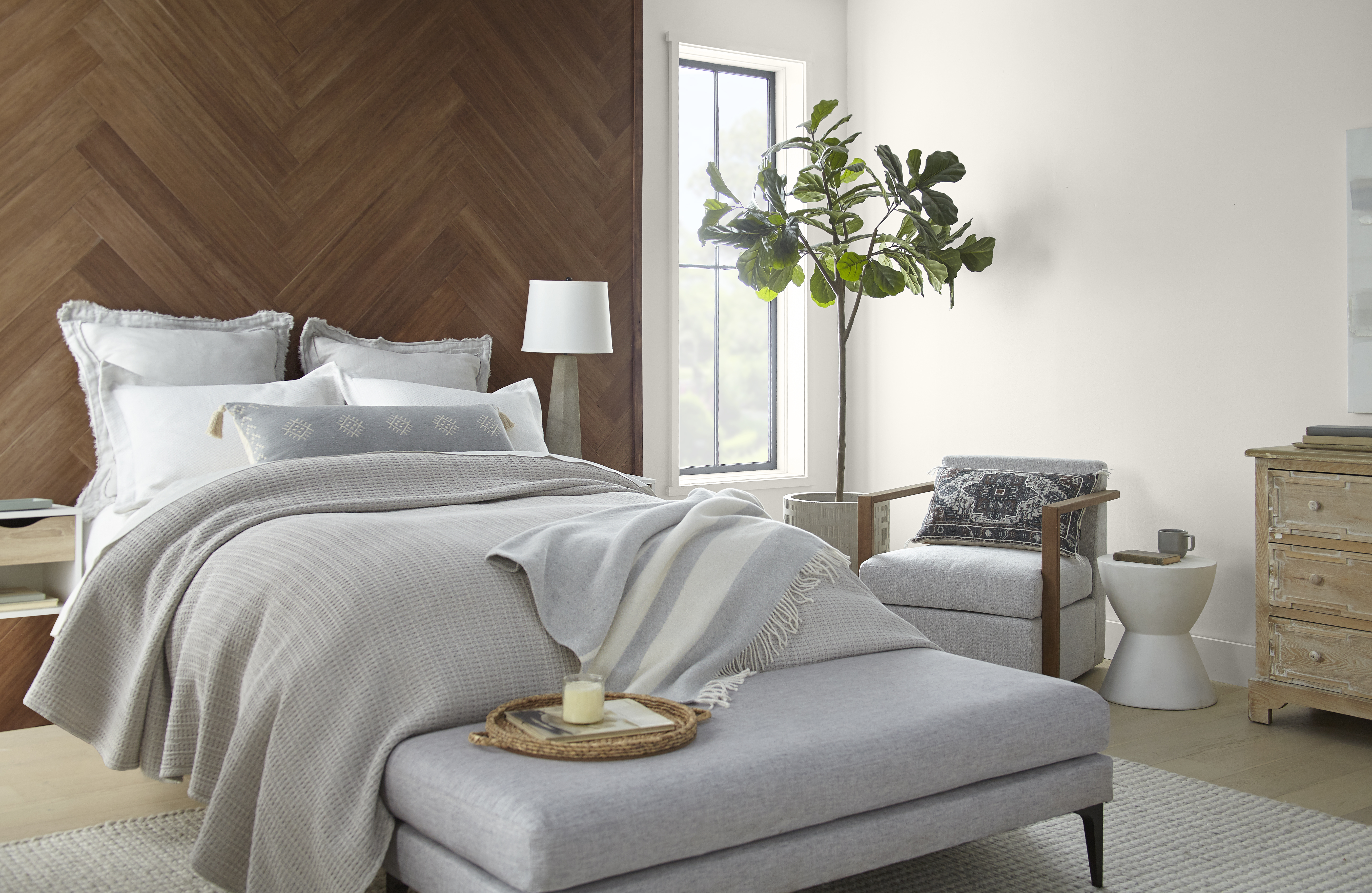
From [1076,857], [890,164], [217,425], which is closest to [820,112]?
[890,164]

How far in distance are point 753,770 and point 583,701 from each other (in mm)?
317

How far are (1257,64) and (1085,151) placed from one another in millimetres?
748

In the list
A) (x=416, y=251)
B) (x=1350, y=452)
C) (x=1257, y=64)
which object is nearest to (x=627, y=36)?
(x=416, y=251)

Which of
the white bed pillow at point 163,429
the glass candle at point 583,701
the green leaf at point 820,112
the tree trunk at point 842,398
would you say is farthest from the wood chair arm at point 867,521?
the glass candle at point 583,701

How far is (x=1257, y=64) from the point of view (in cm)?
409

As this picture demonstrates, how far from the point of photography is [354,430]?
3.52 m

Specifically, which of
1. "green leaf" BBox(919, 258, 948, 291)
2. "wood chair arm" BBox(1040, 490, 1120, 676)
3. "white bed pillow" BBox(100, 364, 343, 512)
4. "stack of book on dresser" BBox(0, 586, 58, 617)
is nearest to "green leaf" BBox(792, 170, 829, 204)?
"green leaf" BBox(919, 258, 948, 291)

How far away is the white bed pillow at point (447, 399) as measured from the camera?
401cm

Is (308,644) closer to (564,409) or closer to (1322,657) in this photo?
(564,409)

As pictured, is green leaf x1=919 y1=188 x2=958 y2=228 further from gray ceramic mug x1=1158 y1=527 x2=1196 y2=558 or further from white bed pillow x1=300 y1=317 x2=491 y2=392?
white bed pillow x1=300 y1=317 x2=491 y2=392

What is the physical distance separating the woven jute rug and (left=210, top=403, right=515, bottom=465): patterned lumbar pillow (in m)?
1.05

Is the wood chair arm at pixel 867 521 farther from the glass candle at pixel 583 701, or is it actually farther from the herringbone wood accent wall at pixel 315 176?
the glass candle at pixel 583 701

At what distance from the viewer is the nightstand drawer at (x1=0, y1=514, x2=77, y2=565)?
3.45m

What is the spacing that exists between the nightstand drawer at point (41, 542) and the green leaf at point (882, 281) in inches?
122
